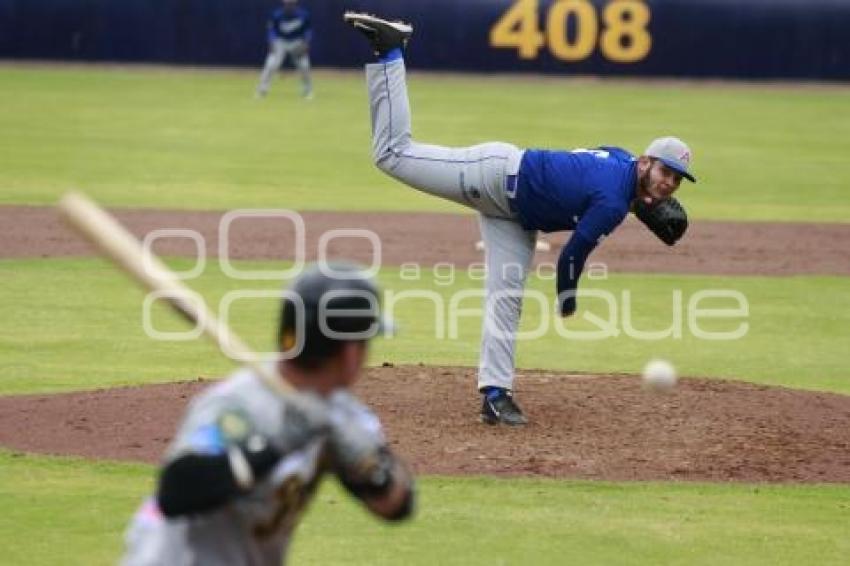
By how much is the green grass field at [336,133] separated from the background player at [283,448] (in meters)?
16.0

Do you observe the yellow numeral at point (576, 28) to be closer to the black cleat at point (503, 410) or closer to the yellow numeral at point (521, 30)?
the yellow numeral at point (521, 30)

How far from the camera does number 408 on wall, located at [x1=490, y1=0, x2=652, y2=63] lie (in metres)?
36.7

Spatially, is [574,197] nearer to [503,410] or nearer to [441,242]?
[503,410]

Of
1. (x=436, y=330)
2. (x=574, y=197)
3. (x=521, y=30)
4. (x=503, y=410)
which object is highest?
(x=574, y=197)

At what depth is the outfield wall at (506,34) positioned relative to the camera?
36.4 meters

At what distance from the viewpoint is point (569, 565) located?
25.5 ft

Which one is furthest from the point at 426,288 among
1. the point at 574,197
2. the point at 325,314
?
the point at 325,314

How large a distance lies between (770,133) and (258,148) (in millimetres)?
9333

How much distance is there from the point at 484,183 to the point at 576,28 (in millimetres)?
27862

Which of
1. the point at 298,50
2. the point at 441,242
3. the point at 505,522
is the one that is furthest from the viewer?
the point at 298,50

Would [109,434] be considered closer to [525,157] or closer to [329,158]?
[525,157]

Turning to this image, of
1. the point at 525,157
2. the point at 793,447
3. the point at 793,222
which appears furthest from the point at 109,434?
the point at 793,222

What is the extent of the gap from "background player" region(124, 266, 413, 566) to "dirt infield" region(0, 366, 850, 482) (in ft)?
15.3

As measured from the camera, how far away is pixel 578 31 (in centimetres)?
3722
